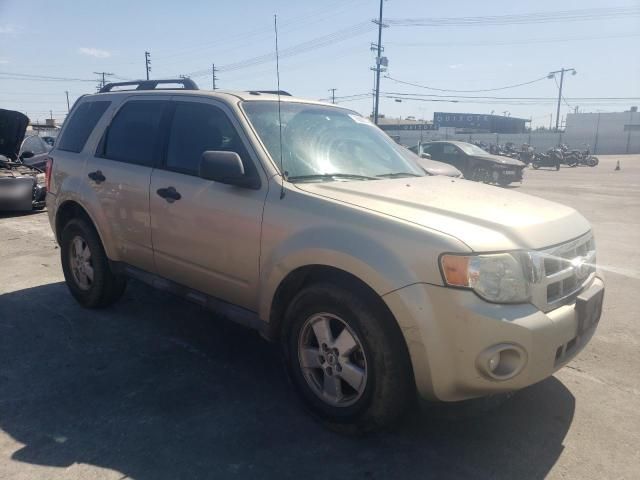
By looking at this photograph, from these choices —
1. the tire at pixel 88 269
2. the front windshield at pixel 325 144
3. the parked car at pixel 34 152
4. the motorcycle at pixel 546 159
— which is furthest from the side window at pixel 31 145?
the motorcycle at pixel 546 159

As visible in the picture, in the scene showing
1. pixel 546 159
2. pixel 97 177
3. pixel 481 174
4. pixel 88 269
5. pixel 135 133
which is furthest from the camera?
pixel 546 159

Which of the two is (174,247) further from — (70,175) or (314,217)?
(70,175)

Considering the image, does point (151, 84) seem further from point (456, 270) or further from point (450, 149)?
point (450, 149)

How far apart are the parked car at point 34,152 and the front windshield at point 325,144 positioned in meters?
9.62

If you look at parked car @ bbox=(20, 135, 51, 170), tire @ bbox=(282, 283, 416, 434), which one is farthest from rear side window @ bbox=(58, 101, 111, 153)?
parked car @ bbox=(20, 135, 51, 170)

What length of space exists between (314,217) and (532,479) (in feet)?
5.70

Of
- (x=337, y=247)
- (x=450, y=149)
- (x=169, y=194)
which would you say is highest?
(x=450, y=149)

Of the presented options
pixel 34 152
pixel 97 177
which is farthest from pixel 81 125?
pixel 34 152

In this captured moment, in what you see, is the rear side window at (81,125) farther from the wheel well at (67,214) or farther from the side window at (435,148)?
the side window at (435,148)

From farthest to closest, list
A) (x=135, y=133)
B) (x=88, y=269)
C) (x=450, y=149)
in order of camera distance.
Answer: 1. (x=450, y=149)
2. (x=88, y=269)
3. (x=135, y=133)

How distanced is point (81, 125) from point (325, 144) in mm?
2604

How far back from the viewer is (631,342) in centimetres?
427

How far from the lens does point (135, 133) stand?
14.2 ft

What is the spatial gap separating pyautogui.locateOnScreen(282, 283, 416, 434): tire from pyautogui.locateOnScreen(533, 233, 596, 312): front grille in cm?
74
